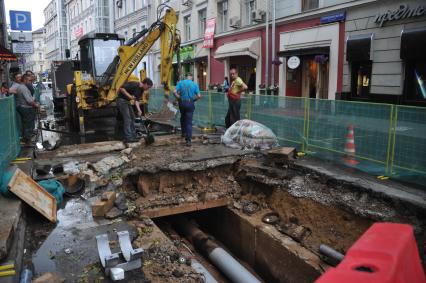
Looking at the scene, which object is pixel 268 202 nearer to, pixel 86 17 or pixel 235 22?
pixel 235 22

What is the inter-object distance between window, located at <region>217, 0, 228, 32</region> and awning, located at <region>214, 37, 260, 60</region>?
135 cm

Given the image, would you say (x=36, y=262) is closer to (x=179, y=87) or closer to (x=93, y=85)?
(x=179, y=87)

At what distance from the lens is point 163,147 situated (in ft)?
28.2

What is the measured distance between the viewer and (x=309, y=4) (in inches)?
607

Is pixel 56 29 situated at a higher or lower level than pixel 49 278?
higher

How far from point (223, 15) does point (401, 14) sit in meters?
11.6

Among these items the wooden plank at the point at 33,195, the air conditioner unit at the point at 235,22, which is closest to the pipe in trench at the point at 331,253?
the wooden plank at the point at 33,195

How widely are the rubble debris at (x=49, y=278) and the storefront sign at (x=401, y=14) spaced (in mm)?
11635

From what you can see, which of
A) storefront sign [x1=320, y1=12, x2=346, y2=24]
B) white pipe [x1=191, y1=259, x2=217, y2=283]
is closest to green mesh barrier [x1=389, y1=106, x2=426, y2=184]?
white pipe [x1=191, y1=259, x2=217, y2=283]

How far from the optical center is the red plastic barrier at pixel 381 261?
1.56 metres

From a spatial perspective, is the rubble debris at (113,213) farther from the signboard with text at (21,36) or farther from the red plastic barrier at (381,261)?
the signboard with text at (21,36)

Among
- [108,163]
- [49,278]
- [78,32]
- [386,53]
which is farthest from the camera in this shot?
[78,32]

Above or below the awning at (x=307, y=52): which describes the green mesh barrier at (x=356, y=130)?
below

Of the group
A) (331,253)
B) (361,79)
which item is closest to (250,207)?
(331,253)
